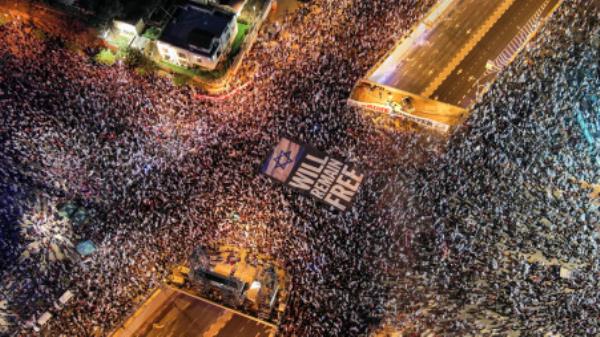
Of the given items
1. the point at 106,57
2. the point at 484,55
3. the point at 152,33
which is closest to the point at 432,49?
the point at 484,55

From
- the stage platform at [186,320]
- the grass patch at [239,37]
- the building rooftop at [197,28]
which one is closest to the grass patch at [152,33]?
the building rooftop at [197,28]

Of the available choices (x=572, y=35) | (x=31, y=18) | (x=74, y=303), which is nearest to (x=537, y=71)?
(x=572, y=35)

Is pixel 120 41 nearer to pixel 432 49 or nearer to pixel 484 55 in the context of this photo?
pixel 432 49

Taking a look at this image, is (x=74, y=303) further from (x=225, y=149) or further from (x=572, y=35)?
(x=572, y=35)

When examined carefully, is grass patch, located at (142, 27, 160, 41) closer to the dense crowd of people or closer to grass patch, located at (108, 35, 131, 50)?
grass patch, located at (108, 35, 131, 50)

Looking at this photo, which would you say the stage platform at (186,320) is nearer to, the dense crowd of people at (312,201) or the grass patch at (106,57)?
the dense crowd of people at (312,201)

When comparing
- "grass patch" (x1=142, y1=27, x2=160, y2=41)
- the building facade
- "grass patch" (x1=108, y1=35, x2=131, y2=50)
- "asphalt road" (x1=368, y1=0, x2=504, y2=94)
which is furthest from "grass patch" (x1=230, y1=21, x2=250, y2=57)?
"asphalt road" (x1=368, y1=0, x2=504, y2=94)

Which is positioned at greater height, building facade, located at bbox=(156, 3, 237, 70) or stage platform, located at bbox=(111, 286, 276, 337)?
building facade, located at bbox=(156, 3, 237, 70)
